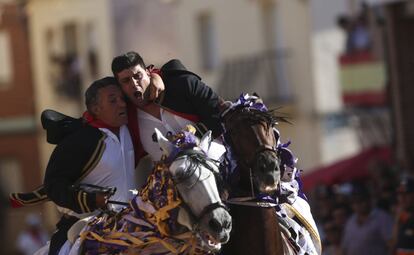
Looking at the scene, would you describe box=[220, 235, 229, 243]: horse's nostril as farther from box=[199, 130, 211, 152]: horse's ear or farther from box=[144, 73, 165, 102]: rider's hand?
box=[144, 73, 165, 102]: rider's hand

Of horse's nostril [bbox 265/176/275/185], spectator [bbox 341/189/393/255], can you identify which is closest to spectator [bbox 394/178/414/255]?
spectator [bbox 341/189/393/255]

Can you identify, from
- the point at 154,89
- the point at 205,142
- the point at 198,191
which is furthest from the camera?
the point at 154,89

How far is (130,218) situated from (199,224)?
768 mm

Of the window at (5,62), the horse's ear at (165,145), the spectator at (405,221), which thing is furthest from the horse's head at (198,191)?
the window at (5,62)

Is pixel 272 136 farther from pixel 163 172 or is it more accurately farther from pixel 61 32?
pixel 61 32

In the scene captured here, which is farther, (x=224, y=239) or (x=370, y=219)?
(x=370, y=219)

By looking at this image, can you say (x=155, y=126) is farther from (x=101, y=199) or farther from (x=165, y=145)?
(x=165, y=145)

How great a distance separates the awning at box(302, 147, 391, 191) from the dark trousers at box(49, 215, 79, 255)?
28.9 feet

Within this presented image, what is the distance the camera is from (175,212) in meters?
8.15

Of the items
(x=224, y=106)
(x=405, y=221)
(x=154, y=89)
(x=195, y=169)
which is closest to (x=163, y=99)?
(x=154, y=89)

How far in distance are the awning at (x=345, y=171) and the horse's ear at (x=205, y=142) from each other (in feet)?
31.4

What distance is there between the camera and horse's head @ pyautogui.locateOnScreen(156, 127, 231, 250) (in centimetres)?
784

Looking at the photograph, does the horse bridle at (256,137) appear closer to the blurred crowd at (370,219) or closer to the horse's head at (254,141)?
the horse's head at (254,141)

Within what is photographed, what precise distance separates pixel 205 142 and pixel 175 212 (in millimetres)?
519
